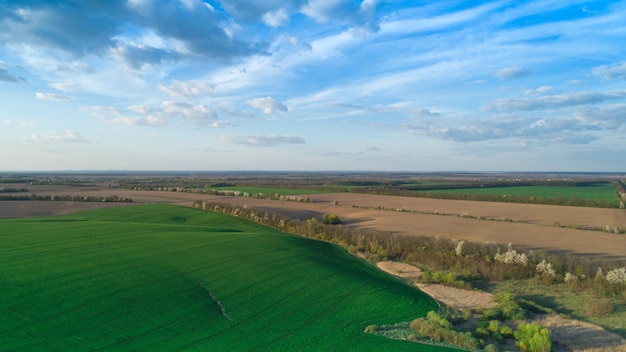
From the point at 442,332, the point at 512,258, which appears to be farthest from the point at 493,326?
the point at 512,258

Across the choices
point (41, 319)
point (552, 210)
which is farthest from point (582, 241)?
point (41, 319)

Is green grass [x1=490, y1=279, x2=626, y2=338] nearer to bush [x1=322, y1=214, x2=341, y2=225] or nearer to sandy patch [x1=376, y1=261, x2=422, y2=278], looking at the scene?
sandy patch [x1=376, y1=261, x2=422, y2=278]

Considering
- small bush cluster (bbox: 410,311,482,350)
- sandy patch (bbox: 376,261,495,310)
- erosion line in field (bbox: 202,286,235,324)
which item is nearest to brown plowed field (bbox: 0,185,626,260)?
sandy patch (bbox: 376,261,495,310)

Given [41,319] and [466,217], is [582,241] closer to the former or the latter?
[466,217]

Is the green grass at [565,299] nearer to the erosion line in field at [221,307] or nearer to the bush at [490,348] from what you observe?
the bush at [490,348]

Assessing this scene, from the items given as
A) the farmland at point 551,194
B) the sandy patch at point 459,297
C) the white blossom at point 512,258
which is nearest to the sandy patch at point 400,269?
the sandy patch at point 459,297
